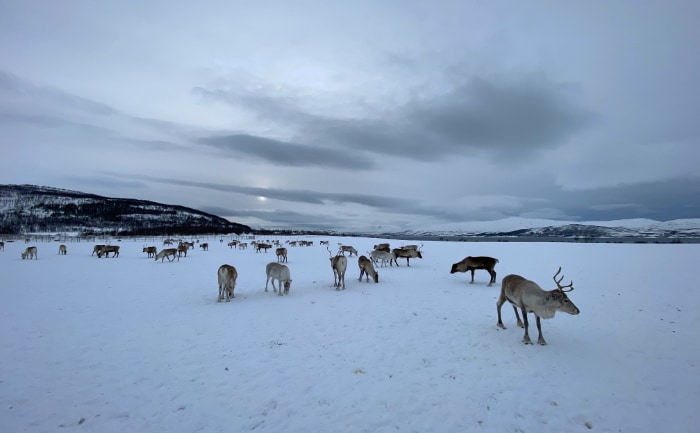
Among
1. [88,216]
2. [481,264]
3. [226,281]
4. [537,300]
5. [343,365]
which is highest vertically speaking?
[88,216]

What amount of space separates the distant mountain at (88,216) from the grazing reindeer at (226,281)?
112m

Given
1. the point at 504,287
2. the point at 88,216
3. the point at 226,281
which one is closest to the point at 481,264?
the point at 504,287

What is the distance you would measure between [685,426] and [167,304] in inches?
557

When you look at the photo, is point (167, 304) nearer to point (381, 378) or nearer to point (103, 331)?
point (103, 331)

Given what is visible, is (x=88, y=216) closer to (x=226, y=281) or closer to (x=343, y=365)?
(x=226, y=281)

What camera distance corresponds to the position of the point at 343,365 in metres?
6.71

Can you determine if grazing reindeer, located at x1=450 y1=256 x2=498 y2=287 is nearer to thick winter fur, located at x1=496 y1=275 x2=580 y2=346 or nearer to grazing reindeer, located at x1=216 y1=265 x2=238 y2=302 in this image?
thick winter fur, located at x1=496 y1=275 x2=580 y2=346

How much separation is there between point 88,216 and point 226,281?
554ft

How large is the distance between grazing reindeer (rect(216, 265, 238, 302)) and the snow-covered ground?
547 millimetres

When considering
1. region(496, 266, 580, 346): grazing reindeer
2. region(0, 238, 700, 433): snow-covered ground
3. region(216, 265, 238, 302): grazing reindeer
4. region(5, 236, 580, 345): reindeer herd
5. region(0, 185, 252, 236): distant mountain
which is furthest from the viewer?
region(0, 185, 252, 236): distant mountain

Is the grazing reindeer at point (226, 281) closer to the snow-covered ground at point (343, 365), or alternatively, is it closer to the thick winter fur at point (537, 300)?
the snow-covered ground at point (343, 365)

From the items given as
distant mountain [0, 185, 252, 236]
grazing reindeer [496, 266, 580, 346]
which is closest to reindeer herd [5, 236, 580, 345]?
grazing reindeer [496, 266, 580, 346]

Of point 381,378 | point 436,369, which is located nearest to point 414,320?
point 436,369

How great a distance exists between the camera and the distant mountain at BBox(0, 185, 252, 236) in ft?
395
